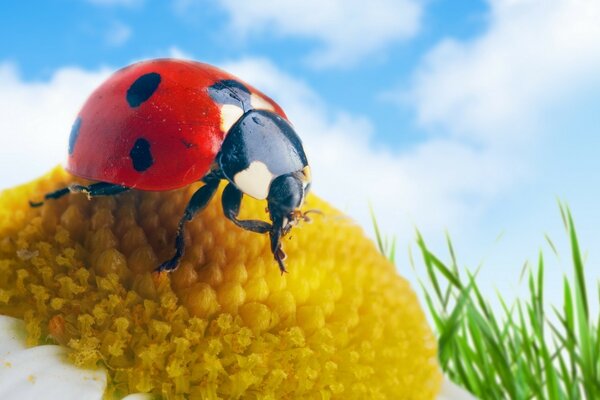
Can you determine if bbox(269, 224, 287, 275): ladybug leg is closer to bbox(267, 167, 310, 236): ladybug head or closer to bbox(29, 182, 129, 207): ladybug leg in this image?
bbox(267, 167, 310, 236): ladybug head

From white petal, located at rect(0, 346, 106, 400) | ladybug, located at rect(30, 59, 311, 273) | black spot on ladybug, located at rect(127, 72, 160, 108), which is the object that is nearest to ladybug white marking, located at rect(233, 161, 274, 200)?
ladybug, located at rect(30, 59, 311, 273)

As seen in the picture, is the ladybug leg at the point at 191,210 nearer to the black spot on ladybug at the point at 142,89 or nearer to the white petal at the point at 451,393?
the black spot on ladybug at the point at 142,89

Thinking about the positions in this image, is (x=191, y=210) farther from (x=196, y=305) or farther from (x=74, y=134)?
(x=74, y=134)

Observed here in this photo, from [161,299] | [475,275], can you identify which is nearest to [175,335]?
[161,299]

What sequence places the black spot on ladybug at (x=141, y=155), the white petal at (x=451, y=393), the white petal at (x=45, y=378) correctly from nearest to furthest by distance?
1. the white petal at (x=45, y=378)
2. the black spot on ladybug at (x=141, y=155)
3. the white petal at (x=451, y=393)

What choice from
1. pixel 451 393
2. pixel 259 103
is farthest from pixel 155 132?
pixel 451 393

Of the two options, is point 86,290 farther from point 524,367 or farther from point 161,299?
point 524,367

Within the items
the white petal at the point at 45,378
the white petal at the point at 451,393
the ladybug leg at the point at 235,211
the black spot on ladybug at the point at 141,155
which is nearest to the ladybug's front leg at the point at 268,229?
the ladybug leg at the point at 235,211
